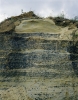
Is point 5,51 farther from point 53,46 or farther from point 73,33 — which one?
point 73,33

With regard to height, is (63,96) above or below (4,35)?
below

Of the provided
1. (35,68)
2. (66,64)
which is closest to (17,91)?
(35,68)

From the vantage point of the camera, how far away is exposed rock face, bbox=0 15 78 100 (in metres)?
19.4

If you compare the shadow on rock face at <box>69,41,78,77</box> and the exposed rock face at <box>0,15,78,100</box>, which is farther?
the shadow on rock face at <box>69,41,78,77</box>

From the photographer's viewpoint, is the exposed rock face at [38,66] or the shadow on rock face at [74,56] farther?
the shadow on rock face at [74,56]

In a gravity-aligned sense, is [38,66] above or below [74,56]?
below

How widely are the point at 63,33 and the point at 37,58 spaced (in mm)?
2191

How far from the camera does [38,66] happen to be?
19.7 m

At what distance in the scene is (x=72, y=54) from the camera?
2006cm

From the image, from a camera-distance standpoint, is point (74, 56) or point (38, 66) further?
point (74, 56)

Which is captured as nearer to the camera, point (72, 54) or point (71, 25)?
point (72, 54)

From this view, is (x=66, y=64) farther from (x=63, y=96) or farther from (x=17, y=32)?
(x=17, y=32)

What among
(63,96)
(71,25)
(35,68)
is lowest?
(63,96)

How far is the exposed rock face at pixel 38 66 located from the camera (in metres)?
19.4
